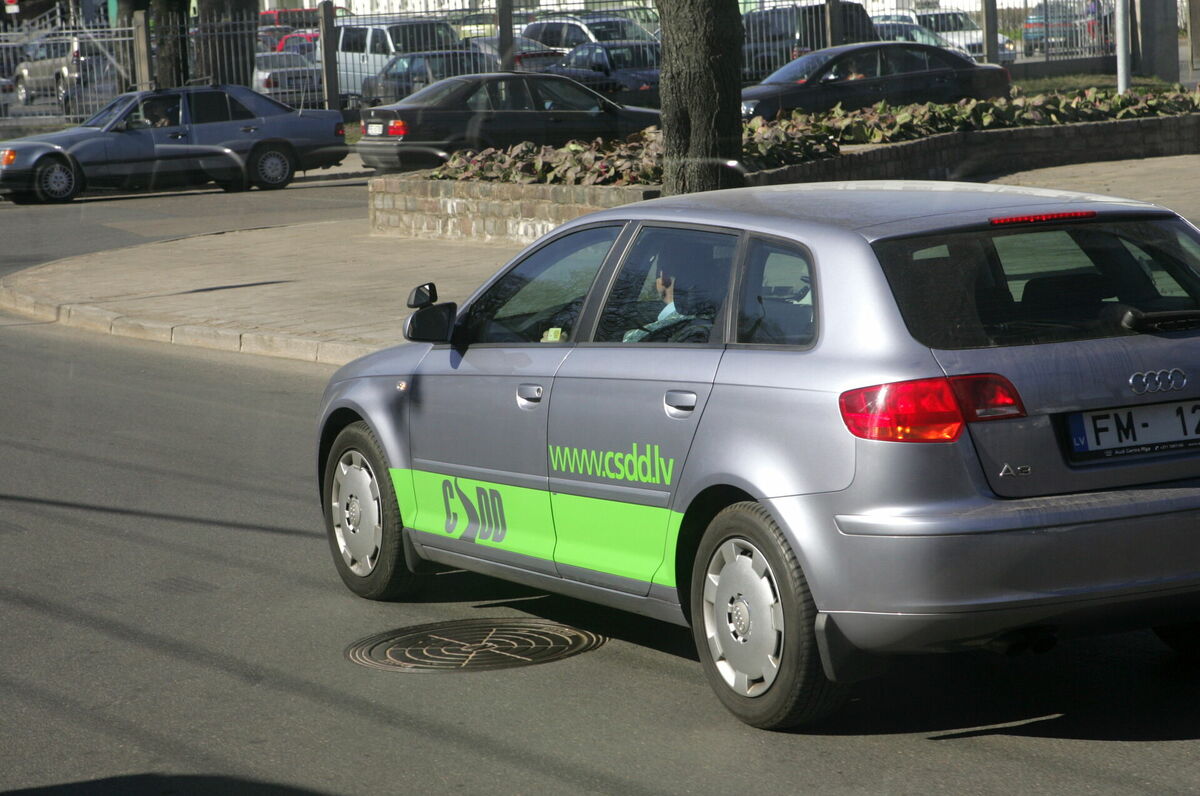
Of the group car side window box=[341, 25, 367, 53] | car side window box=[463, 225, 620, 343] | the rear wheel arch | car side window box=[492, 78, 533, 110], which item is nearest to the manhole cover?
the rear wheel arch

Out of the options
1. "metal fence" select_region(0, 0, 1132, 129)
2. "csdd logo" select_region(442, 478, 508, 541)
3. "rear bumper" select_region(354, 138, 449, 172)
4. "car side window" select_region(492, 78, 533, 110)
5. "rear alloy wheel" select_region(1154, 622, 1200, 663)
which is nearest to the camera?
"rear alloy wheel" select_region(1154, 622, 1200, 663)

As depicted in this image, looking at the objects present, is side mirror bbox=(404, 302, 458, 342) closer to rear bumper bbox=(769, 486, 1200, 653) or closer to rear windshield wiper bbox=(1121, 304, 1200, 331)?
rear bumper bbox=(769, 486, 1200, 653)

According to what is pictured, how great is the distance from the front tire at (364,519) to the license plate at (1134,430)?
2805 millimetres

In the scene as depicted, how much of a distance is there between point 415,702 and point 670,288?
5.00 feet

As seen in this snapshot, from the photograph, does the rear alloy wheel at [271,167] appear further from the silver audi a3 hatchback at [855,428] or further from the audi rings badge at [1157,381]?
the audi rings badge at [1157,381]

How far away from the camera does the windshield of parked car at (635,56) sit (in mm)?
34031

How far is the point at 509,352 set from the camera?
19.0ft

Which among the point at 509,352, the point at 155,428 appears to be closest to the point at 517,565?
the point at 509,352

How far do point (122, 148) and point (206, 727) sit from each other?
78.3 ft

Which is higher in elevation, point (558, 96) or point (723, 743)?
point (558, 96)

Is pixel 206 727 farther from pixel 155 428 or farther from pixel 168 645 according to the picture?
pixel 155 428

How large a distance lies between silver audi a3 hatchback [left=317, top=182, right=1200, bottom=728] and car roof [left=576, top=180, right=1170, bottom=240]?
0.05 ft

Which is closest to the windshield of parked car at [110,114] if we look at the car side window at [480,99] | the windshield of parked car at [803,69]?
the car side window at [480,99]

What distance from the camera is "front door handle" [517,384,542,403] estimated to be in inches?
219
